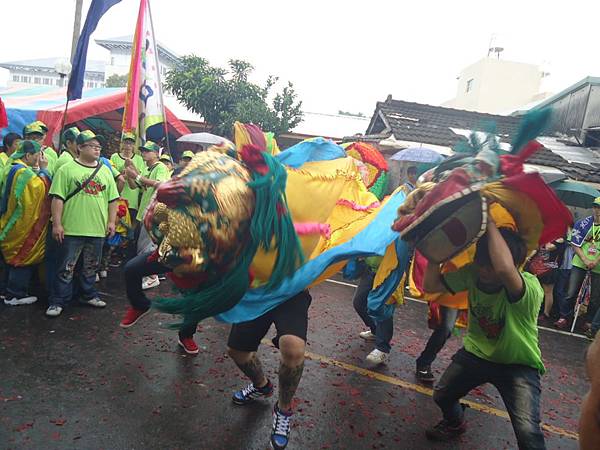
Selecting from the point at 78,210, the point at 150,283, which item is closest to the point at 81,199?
the point at 78,210

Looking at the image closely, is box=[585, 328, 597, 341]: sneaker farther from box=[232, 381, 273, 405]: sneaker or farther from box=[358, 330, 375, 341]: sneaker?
box=[232, 381, 273, 405]: sneaker

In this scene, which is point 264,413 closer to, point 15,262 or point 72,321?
point 72,321

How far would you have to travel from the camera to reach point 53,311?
4508 mm

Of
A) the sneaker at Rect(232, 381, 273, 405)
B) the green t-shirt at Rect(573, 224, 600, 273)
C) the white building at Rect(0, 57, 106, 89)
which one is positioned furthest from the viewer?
the white building at Rect(0, 57, 106, 89)

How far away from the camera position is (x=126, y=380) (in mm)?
3424

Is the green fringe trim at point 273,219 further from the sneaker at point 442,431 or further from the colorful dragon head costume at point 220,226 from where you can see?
the sneaker at point 442,431

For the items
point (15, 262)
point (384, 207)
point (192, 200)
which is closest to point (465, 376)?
point (384, 207)

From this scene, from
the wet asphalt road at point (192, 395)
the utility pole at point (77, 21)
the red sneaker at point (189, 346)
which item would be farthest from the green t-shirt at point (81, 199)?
the utility pole at point (77, 21)

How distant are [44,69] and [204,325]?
283 feet

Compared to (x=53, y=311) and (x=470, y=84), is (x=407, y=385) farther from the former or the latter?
(x=470, y=84)

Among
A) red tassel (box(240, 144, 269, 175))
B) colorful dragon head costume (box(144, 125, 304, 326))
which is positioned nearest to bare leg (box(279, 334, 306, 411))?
colorful dragon head costume (box(144, 125, 304, 326))

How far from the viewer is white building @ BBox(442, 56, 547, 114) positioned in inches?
1366

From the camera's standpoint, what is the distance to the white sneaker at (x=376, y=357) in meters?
4.18

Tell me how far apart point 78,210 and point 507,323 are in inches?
157
